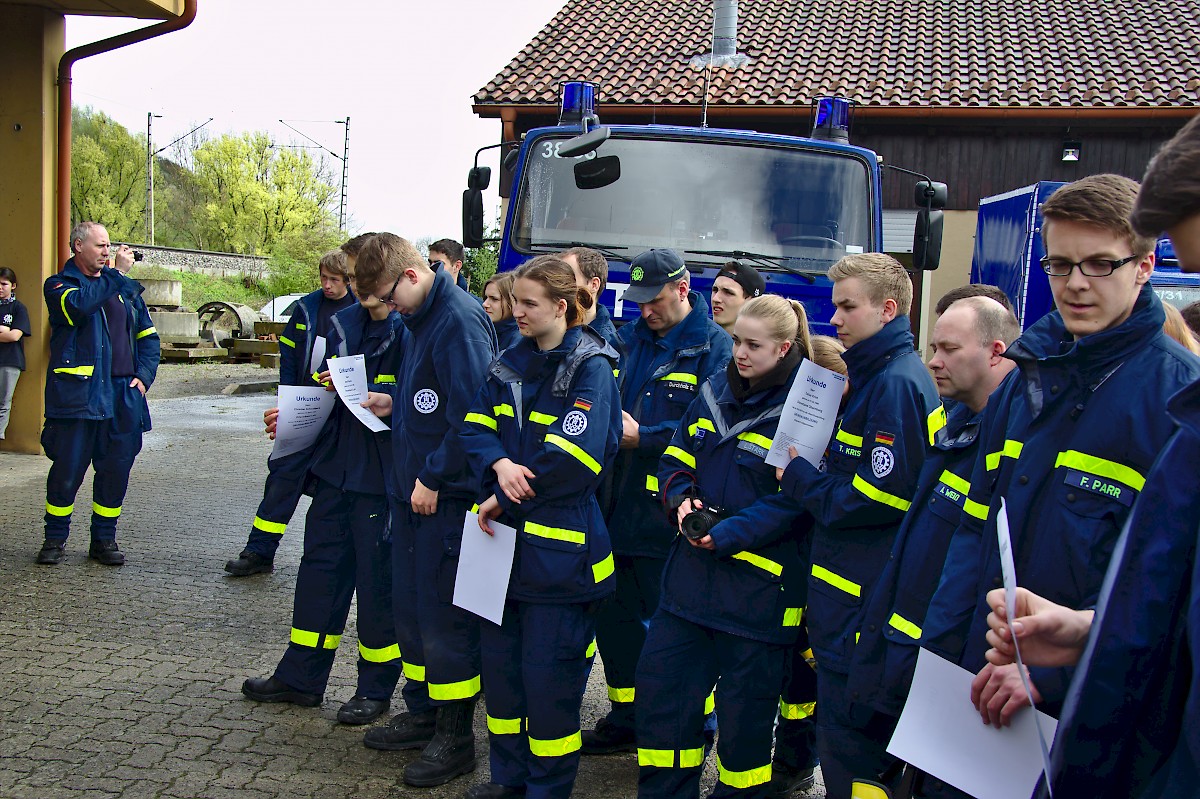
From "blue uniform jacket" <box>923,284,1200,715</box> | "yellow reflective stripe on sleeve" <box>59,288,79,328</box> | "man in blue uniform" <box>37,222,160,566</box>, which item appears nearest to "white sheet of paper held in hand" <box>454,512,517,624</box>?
"blue uniform jacket" <box>923,284,1200,715</box>

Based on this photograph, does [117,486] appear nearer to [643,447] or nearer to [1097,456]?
[643,447]

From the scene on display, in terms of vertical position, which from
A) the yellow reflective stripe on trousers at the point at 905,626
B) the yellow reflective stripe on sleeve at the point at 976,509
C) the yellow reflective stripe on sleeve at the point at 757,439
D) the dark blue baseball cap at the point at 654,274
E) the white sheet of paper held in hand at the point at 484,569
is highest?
the dark blue baseball cap at the point at 654,274

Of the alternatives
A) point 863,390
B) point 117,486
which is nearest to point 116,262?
point 117,486

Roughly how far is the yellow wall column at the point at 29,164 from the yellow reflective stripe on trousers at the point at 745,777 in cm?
919

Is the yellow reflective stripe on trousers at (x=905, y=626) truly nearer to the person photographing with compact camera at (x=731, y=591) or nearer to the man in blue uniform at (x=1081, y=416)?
the man in blue uniform at (x=1081, y=416)

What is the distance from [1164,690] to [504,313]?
452 centimetres

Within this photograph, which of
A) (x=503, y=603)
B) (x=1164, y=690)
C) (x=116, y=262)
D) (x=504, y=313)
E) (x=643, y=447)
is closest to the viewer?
(x=1164, y=690)

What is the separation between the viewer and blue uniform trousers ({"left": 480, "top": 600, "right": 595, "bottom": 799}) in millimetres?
3668

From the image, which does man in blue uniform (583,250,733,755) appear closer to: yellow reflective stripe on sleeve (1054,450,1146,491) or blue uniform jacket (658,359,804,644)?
blue uniform jacket (658,359,804,644)

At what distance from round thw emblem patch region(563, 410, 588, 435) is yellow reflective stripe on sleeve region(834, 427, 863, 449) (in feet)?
2.79

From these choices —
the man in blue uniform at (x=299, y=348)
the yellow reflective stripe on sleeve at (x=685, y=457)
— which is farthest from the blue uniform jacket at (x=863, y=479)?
the man in blue uniform at (x=299, y=348)

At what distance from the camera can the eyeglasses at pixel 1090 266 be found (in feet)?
7.29

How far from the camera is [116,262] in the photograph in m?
7.07

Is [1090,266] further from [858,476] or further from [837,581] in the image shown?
[837,581]
